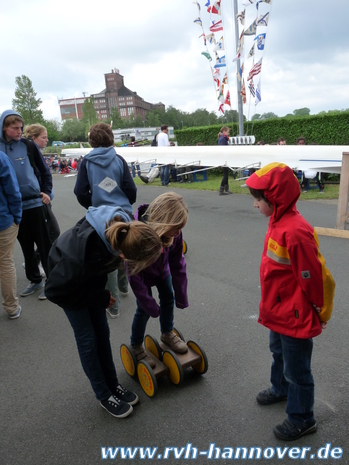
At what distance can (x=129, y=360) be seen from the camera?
2.97 meters

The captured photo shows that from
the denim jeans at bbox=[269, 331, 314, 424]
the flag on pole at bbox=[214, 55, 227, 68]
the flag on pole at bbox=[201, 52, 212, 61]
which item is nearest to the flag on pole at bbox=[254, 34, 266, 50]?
the flag on pole at bbox=[214, 55, 227, 68]

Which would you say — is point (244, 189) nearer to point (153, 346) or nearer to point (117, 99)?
point (153, 346)

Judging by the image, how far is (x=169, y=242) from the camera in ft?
8.16

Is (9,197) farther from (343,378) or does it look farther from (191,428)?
(343,378)

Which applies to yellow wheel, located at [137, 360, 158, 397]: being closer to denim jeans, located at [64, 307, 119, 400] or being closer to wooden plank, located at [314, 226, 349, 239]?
denim jeans, located at [64, 307, 119, 400]

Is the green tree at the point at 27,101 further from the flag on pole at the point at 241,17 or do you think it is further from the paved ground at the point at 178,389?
the paved ground at the point at 178,389

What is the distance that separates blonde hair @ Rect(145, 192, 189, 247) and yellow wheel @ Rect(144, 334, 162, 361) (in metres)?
1.06

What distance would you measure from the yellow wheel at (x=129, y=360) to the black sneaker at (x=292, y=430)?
1189mm

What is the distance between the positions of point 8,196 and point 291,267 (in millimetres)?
3157

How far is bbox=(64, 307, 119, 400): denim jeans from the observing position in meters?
2.39

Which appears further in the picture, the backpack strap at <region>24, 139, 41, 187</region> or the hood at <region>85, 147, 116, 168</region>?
the backpack strap at <region>24, 139, 41, 187</region>

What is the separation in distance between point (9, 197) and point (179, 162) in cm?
1076

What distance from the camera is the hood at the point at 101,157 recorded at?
387cm

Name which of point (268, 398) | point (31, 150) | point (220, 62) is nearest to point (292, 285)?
point (268, 398)
